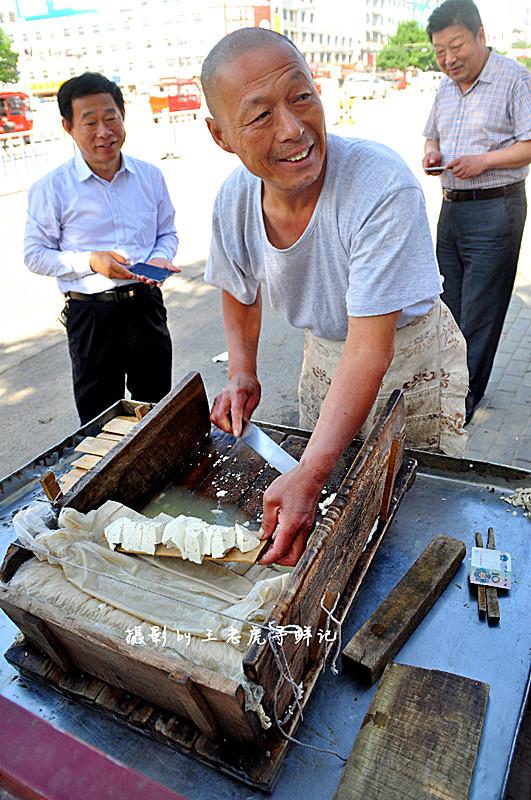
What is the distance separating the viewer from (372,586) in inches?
57.9

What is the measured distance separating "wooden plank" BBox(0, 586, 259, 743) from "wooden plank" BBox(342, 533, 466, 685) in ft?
0.95

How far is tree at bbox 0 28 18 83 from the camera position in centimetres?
3772

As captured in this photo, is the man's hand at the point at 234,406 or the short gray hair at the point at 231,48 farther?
the man's hand at the point at 234,406

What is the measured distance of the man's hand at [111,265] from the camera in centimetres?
272

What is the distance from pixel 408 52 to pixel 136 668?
76353mm

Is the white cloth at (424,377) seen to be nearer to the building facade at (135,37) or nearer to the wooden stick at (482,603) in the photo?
the wooden stick at (482,603)

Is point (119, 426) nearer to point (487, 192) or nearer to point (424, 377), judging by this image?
point (424, 377)

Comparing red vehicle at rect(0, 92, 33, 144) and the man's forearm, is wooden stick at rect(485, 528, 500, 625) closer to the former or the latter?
the man's forearm

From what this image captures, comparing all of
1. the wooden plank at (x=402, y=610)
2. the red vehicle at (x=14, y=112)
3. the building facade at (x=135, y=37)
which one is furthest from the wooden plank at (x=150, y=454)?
the building facade at (x=135, y=37)

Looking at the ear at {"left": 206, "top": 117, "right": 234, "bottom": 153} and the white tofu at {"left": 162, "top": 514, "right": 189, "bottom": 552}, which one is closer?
the white tofu at {"left": 162, "top": 514, "right": 189, "bottom": 552}

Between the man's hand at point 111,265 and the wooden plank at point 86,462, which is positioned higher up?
the man's hand at point 111,265

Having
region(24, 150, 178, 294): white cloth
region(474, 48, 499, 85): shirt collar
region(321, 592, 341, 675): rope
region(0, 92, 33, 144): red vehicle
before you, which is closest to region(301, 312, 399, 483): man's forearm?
region(321, 592, 341, 675): rope

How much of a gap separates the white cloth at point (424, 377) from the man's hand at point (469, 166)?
1.65 metres

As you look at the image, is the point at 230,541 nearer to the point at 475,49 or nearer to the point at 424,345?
the point at 424,345
